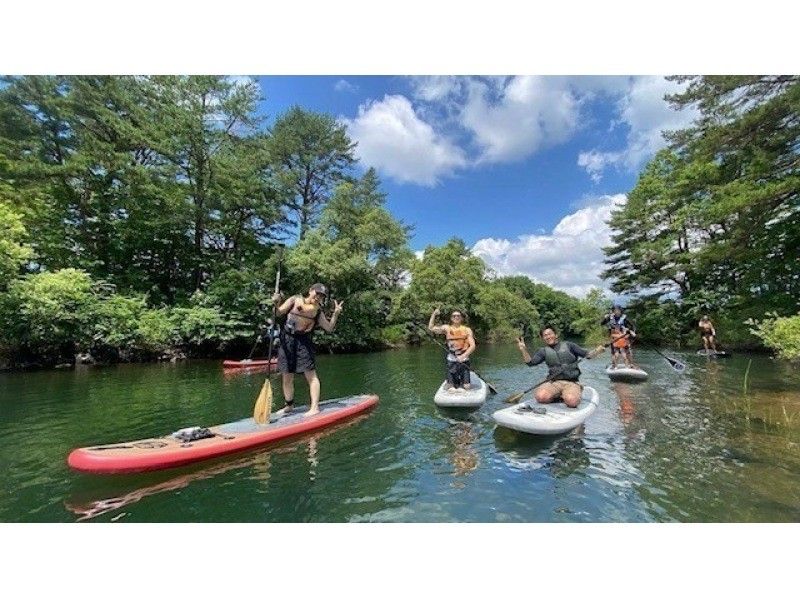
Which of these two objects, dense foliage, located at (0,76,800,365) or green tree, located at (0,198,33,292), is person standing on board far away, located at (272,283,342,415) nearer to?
dense foliage, located at (0,76,800,365)

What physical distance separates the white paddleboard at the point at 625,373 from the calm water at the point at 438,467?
1.66 metres

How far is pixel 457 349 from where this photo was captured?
7.73 metres

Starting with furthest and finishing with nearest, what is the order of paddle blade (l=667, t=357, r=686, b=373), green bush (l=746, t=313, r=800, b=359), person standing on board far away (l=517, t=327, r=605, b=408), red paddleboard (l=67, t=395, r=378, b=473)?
paddle blade (l=667, t=357, r=686, b=373)
green bush (l=746, t=313, r=800, b=359)
person standing on board far away (l=517, t=327, r=605, b=408)
red paddleboard (l=67, t=395, r=378, b=473)

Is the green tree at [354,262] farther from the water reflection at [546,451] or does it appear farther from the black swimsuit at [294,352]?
the water reflection at [546,451]

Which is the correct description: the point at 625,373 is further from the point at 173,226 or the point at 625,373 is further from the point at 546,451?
the point at 173,226

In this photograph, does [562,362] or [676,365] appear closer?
[562,362]

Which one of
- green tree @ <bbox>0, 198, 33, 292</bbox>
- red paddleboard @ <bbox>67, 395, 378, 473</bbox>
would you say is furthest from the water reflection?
green tree @ <bbox>0, 198, 33, 292</bbox>

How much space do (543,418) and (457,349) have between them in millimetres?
2452

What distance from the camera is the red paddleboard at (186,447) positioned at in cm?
414

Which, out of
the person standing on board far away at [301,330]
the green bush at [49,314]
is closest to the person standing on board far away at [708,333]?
the person standing on board far away at [301,330]

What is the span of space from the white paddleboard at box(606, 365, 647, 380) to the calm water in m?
1.66

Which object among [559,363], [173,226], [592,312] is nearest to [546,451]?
[559,363]

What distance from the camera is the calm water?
3.67m

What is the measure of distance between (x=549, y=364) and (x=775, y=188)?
6.57 meters
